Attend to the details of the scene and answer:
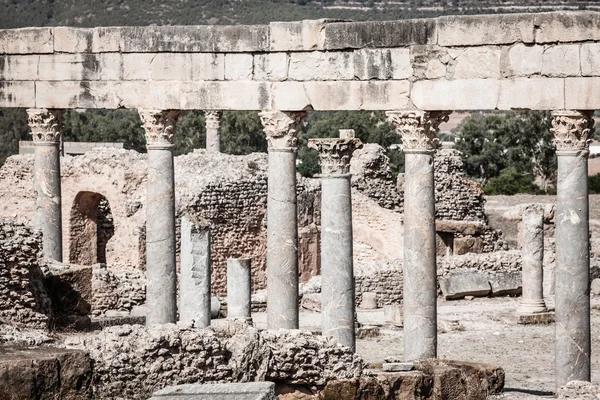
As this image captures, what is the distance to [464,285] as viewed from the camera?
3394 cm

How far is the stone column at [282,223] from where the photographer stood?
75.0ft

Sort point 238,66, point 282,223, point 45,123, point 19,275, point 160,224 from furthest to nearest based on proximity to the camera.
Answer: point 45,123 < point 19,275 < point 160,224 < point 238,66 < point 282,223

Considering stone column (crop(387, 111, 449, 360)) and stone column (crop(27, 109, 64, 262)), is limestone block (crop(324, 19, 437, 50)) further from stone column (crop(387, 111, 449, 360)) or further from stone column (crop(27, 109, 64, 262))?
stone column (crop(27, 109, 64, 262))

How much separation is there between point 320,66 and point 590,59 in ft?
14.8

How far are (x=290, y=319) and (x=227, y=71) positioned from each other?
13.5ft

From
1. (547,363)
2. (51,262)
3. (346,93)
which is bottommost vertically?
(547,363)

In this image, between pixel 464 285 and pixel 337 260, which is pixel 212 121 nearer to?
pixel 464 285

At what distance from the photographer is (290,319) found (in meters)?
22.9

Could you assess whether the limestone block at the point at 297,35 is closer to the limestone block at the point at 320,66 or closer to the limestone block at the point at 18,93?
the limestone block at the point at 320,66

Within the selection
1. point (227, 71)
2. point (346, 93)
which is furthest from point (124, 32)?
point (346, 93)

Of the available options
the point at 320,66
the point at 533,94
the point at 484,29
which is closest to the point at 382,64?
the point at 320,66

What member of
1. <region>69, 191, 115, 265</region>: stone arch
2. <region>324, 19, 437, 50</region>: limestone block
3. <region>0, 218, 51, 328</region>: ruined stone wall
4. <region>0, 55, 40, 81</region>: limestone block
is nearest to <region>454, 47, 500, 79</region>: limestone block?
<region>324, 19, 437, 50</region>: limestone block

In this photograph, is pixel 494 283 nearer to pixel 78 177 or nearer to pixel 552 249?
pixel 552 249

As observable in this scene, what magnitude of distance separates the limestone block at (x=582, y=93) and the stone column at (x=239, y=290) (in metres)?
8.29
